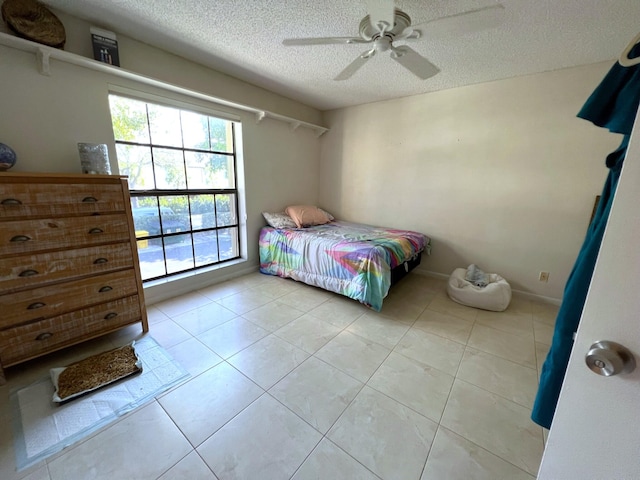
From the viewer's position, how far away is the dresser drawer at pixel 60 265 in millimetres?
1521

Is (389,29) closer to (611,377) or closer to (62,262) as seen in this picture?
(611,377)

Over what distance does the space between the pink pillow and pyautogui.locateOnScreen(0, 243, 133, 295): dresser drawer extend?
2.03 meters

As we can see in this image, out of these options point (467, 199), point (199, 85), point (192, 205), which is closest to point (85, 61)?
point (199, 85)

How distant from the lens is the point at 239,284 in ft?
10.3

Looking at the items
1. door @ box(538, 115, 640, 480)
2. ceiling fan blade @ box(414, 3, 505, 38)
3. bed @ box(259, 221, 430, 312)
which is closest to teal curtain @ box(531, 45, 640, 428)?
door @ box(538, 115, 640, 480)

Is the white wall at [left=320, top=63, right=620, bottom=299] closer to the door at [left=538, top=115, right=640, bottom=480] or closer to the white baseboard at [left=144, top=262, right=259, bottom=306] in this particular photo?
the white baseboard at [left=144, top=262, right=259, bottom=306]

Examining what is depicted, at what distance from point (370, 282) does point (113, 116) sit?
285 centimetres

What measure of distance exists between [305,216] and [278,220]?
41 cm

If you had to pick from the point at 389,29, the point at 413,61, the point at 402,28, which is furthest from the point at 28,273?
the point at 413,61

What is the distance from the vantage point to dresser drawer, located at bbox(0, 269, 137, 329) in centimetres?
154

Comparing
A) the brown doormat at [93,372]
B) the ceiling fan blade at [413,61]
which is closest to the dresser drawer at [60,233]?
the brown doormat at [93,372]

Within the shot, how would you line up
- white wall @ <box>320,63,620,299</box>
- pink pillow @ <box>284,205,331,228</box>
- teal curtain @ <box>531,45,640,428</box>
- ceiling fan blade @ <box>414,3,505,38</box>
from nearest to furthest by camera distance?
teal curtain @ <box>531,45,640,428</box> < ceiling fan blade @ <box>414,3,505,38</box> < white wall @ <box>320,63,620,299</box> < pink pillow @ <box>284,205,331,228</box>

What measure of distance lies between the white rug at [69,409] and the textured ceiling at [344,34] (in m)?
2.53

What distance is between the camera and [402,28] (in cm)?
161
